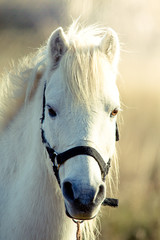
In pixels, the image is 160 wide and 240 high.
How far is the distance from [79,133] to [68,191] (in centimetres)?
32

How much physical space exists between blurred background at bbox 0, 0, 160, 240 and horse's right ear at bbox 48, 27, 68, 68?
11.0 feet

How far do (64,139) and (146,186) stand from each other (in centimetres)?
512

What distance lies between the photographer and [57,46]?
6.45 feet

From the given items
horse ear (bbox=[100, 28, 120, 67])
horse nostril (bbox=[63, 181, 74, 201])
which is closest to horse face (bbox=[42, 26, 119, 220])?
horse nostril (bbox=[63, 181, 74, 201])

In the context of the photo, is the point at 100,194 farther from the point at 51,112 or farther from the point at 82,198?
the point at 51,112

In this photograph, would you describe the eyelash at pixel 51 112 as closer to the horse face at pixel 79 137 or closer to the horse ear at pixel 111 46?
the horse face at pixel 79 137

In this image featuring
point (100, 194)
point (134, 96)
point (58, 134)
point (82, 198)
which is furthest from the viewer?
point (134, 96)

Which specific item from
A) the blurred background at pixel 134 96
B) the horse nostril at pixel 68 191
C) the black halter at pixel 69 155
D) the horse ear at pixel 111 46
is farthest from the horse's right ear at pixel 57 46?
the blurred background at pixel 134 96

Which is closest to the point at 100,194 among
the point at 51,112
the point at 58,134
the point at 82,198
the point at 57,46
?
the point at 82,198

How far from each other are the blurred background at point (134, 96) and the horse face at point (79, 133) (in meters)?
3.47

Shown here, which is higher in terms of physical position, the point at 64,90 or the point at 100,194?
the point at 64,90

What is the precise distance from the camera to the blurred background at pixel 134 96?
224 inches

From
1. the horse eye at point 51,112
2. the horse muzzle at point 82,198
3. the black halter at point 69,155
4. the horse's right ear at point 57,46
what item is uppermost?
the horse's right ear at point 57,46

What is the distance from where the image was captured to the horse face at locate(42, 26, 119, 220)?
1497 millimetres
